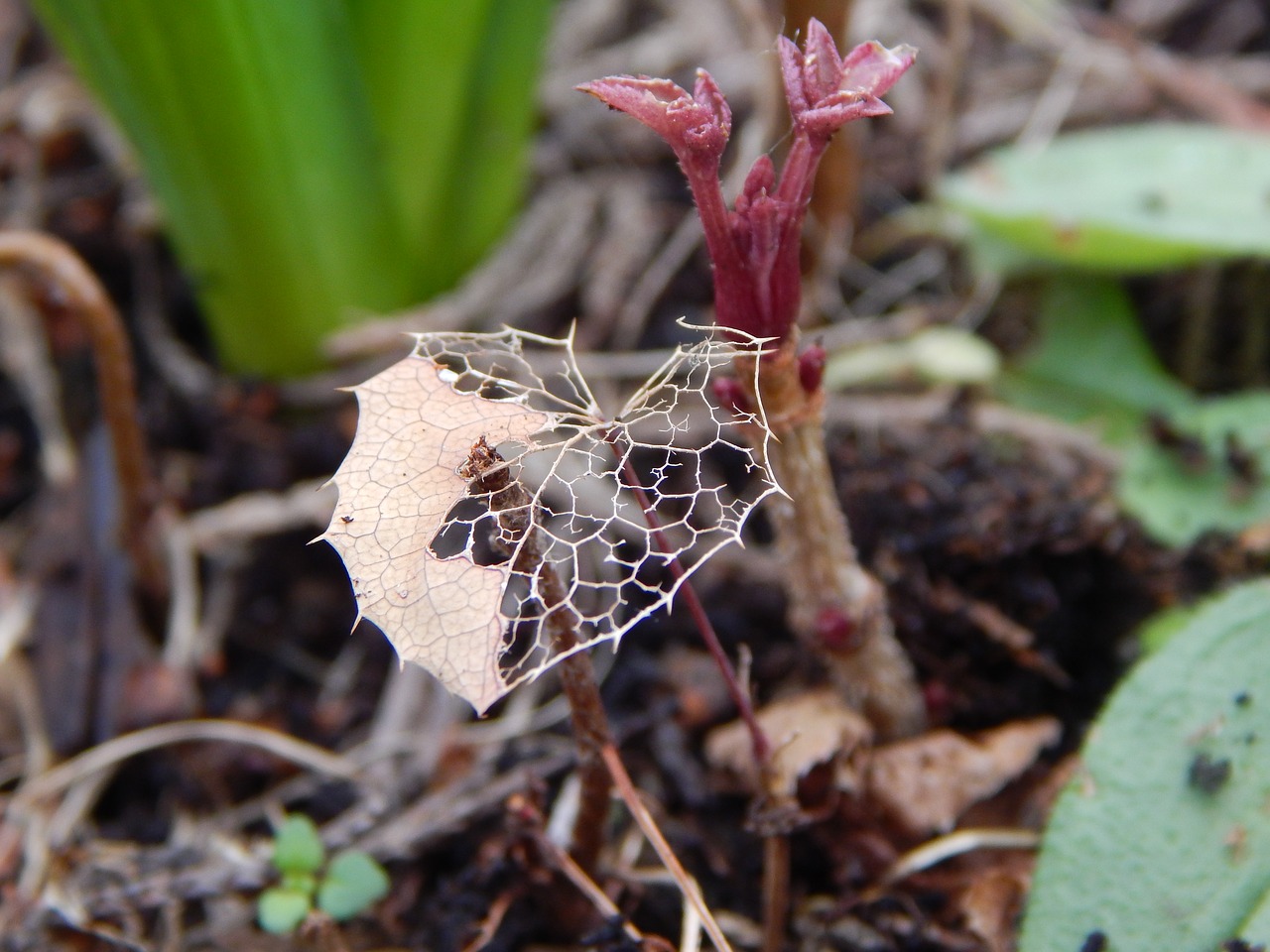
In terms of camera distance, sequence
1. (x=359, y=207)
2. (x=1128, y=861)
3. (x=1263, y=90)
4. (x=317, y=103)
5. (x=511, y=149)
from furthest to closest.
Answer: (x=1263, y=90) < (x=511, y=149) < (x=359, y=207) < (x=317, y=103) < (x=1128, y=861)

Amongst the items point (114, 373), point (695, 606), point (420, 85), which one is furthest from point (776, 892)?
point (420, 85)

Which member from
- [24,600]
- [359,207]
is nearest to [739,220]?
[359,207]

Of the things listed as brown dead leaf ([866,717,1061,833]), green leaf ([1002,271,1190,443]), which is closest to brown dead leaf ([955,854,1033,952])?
brown dead leaf ([866,717,1061,833])

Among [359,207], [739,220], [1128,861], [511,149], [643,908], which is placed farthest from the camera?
[511,149]

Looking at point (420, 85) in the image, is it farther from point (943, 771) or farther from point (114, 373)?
point (943, 771)

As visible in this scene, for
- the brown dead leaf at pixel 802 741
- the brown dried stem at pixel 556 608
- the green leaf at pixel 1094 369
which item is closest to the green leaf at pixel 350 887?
the brown dried stem at pixel 556 608

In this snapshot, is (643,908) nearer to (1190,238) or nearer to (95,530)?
(95,530)
